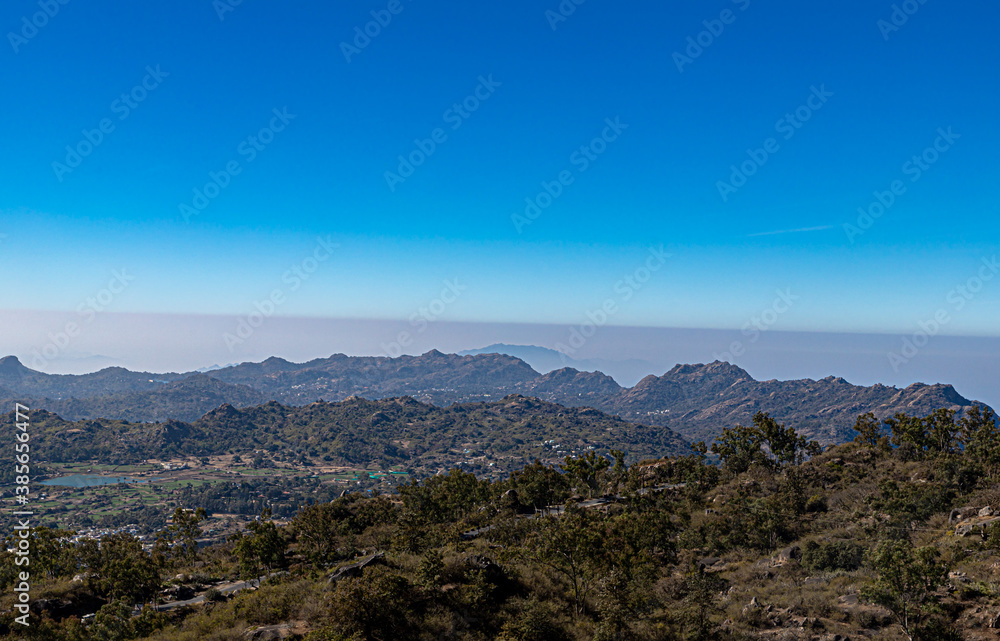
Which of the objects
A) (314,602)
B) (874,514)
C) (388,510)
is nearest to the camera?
(314,602)

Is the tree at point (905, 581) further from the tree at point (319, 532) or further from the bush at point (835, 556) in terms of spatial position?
the tree at point (319, 532)

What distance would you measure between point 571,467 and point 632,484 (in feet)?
35.3

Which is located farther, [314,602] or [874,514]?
[874,514]

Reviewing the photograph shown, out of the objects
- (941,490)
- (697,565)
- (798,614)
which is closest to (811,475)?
(941,490)

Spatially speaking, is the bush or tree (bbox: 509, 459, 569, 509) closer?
the bush

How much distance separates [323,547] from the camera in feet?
191

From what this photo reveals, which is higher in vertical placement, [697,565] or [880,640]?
[880,640]

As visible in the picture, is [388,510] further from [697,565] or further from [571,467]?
[697,565]

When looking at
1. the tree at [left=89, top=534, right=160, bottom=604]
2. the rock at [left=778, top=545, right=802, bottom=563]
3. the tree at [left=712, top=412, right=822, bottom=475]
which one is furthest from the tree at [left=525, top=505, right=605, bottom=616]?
the tree at [left=712, top=412, right=822, bottom=475]

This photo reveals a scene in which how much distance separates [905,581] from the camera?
23.4m

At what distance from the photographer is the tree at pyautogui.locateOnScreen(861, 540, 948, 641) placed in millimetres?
23078

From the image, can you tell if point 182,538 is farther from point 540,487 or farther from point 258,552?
point 540,487

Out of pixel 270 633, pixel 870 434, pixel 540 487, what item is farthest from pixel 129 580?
pixel 870 434

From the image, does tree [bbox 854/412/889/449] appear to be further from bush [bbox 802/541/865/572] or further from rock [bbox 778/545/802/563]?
bush [bbox 802/541/865/572]
